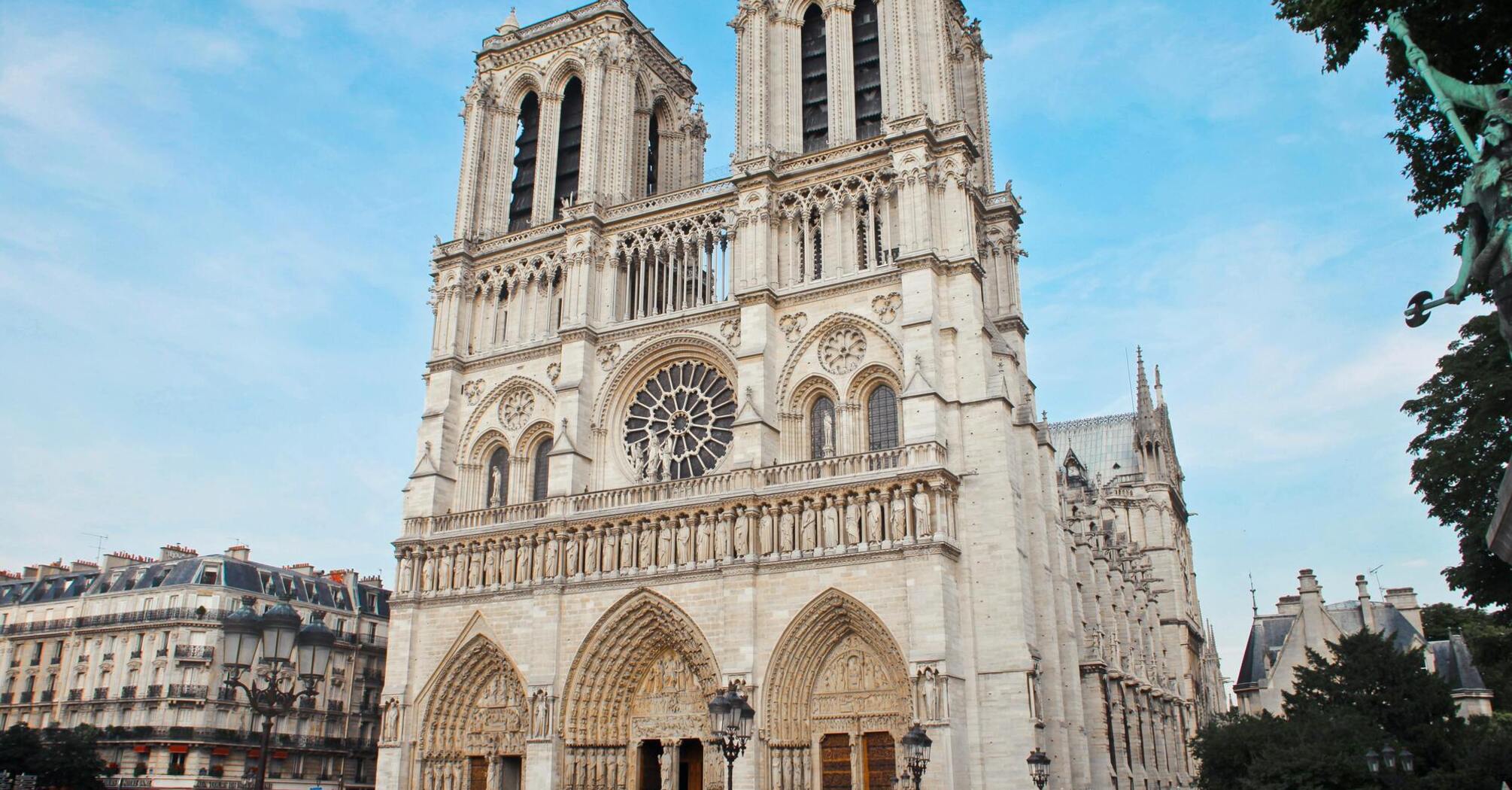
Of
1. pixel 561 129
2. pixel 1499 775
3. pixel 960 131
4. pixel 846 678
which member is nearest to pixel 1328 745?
pixel 1499 775

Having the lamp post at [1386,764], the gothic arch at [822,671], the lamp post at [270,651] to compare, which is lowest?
the lamp post at [1386,764]

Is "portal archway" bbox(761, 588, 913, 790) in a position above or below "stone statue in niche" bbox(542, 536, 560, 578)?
below

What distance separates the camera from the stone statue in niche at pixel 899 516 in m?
23.7

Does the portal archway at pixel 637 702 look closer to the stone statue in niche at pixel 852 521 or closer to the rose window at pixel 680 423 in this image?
the rose window at pixel 680 423

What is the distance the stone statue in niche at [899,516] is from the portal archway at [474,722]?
9876 mm

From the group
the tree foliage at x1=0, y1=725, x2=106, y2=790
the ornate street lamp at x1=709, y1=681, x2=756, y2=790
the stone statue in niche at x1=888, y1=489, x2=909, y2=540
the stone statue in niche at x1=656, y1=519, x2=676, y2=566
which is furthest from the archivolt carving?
the ornate street lamp at x1=709, y1=681, x2=756, y2=790

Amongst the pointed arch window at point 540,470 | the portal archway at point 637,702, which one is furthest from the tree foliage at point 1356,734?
the pointed arch window at point 540,470

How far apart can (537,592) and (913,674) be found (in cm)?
962

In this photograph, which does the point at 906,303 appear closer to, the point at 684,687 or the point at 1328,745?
the point at 684,687

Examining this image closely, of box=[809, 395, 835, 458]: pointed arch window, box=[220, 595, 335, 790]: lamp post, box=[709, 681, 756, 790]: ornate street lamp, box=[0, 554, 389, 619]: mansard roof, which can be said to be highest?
box=[809, 395, 835, 458]: pointed arch window

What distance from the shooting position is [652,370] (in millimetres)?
29672

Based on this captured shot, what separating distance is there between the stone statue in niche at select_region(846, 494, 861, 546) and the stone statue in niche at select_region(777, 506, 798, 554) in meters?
1.20

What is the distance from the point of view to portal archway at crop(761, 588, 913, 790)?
23.6m

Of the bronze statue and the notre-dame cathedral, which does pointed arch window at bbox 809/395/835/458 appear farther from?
the bronze statue
